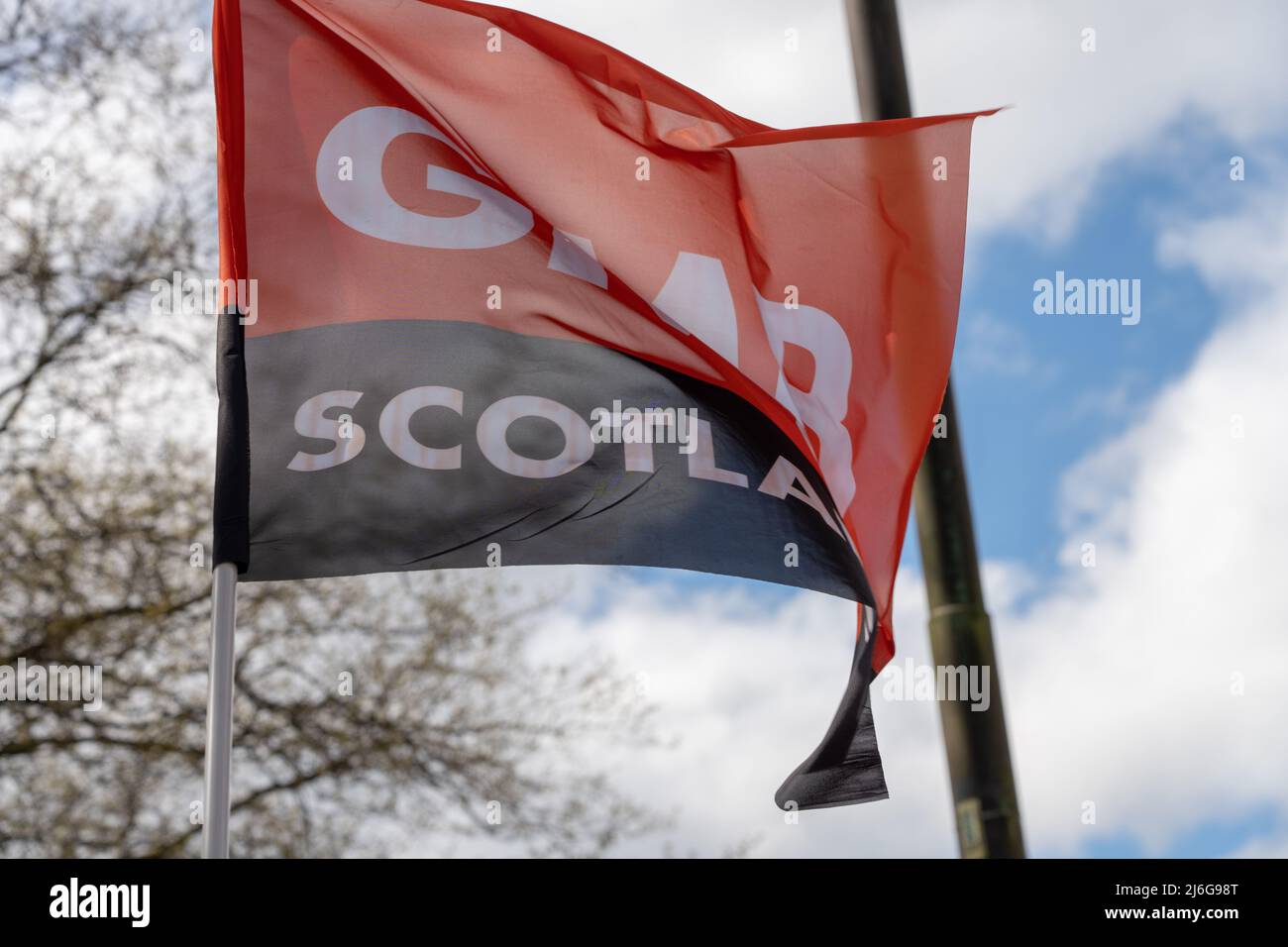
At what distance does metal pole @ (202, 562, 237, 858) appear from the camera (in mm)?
3990

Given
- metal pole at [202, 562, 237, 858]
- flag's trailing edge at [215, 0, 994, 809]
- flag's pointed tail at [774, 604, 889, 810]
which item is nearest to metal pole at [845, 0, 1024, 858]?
flag's trailing edge at [215, 0, 994, 809]

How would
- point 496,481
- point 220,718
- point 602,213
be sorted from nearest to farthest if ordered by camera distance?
point 220,718, point 496,481, point 602,213

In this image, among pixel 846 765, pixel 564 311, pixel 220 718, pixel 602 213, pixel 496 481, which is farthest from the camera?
pixel 602 213

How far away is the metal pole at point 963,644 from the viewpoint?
4.53 metres

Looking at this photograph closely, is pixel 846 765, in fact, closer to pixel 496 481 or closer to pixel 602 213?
pixel 496 481

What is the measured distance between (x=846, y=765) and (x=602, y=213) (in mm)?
2236

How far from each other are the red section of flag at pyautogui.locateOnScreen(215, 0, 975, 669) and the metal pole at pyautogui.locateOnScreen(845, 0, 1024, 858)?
0.13m

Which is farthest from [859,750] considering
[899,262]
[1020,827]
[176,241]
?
[176,241]

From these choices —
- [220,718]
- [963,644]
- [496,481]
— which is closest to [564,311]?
[496,481]

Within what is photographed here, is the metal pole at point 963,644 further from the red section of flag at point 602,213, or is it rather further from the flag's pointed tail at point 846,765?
the flag's pointed tail at point 846,765

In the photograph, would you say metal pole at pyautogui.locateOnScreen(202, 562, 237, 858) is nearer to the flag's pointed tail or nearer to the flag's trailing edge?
the flag's trailing edge

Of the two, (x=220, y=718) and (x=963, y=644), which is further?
(x=963, y=644)

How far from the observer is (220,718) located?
4109mm

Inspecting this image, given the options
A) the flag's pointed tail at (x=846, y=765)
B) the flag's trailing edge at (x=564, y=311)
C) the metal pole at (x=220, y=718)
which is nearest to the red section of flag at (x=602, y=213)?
the flag's trailing edge at (x=564, y=311)
